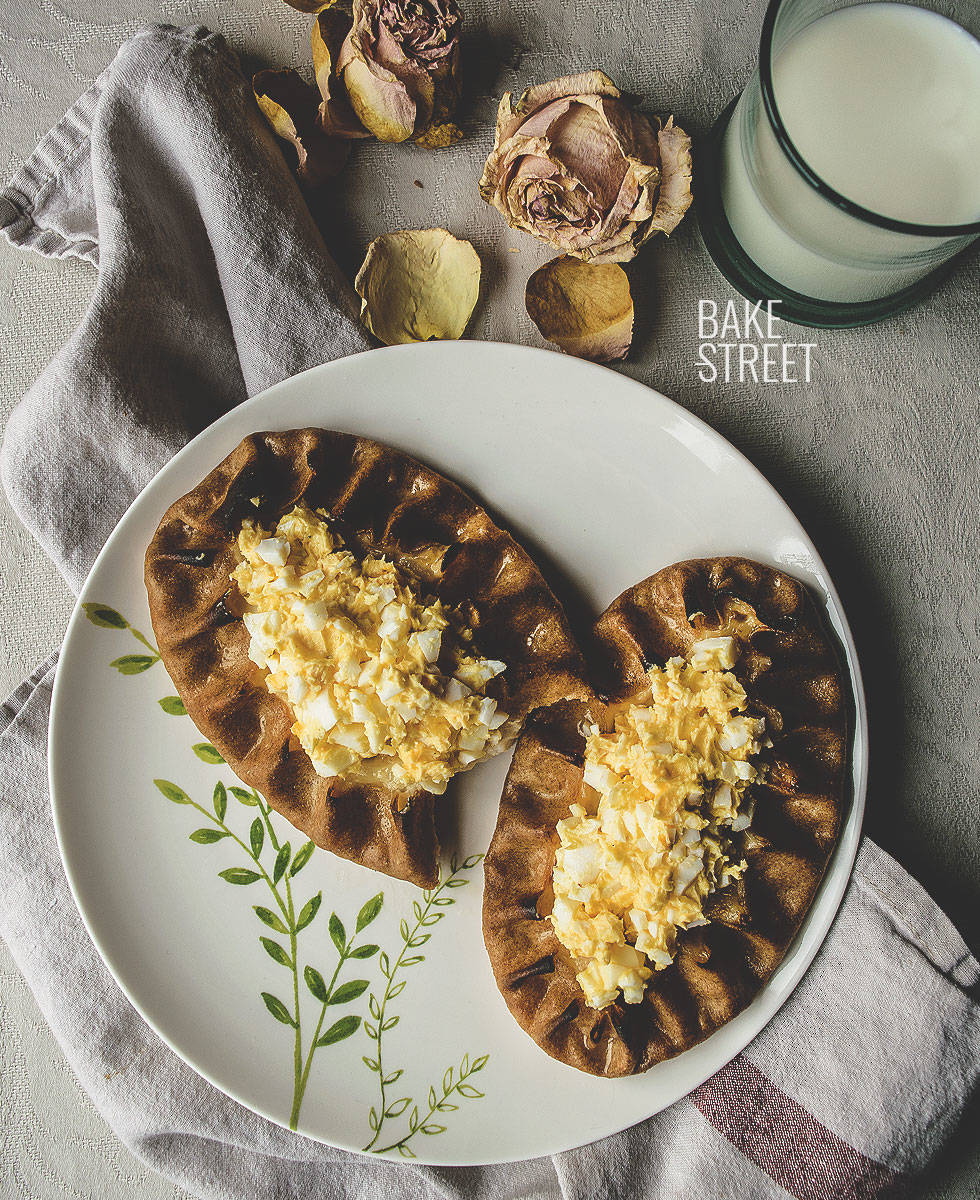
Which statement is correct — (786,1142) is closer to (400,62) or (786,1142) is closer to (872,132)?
(872,132)

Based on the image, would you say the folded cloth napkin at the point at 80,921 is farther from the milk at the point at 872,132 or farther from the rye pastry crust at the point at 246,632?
the milk at the point at 872,132

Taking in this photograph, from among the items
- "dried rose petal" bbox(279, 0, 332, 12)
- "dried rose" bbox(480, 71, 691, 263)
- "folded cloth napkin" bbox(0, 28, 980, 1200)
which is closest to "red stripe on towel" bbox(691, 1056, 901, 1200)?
"folded cloth napkin" bbox(0, 28, 980, 1200)

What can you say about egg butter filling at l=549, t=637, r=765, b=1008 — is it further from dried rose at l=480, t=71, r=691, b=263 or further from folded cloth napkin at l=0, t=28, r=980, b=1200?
dried rose at l=480, t=71, r=691, b=263

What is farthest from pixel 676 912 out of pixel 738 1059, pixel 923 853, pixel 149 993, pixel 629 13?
pixel 629 13

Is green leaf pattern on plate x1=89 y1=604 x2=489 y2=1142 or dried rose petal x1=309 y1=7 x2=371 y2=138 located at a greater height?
dried rose petal x1=309 y1=7 x2=371 y2=138

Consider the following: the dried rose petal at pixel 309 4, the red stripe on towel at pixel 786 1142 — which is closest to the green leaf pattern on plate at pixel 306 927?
the red stripe on towel at pixel 786 1142
